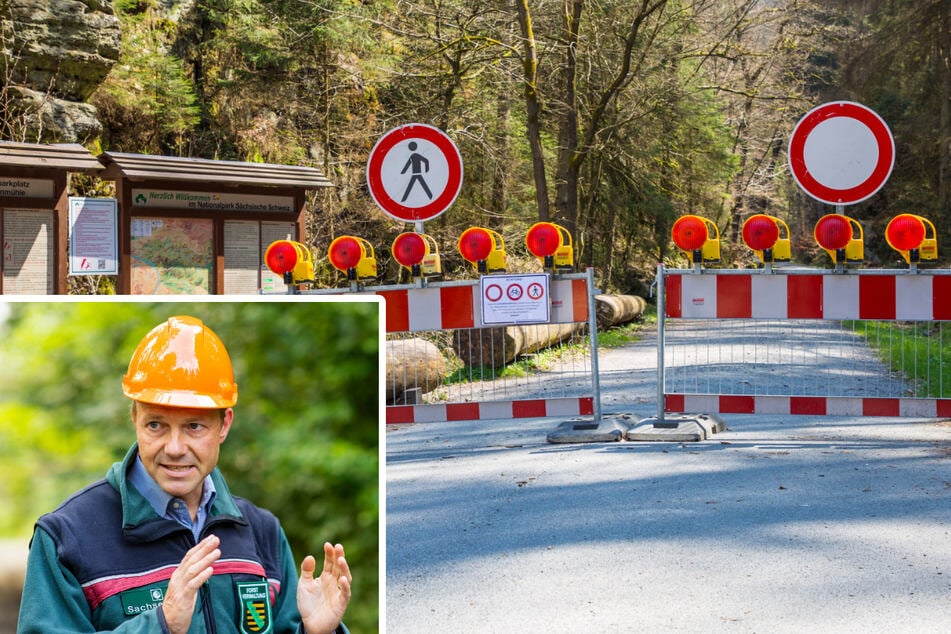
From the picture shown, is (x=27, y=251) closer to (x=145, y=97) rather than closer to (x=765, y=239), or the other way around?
(x=765, y=239)

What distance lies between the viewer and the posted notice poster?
1230 cm

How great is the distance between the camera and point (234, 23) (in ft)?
87.9

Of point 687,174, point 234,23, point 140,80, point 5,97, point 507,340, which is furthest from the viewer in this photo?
point 687,174

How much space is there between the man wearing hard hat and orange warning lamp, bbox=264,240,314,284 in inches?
281

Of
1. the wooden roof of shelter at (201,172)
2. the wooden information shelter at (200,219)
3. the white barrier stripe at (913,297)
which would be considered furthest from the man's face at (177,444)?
the wooden roof of shelter at (201,172)

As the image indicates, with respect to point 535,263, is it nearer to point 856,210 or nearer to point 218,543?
point 856,210

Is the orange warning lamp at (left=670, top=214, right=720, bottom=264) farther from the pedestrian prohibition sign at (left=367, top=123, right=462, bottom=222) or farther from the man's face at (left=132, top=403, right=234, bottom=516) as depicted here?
the man's face at (left=132, top=403, right=234, bottom=516)

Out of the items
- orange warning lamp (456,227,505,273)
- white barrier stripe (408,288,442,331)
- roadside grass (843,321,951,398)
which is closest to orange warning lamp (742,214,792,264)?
orange warning lamp (456,227,505,273)

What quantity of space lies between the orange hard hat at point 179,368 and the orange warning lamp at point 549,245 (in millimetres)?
6973

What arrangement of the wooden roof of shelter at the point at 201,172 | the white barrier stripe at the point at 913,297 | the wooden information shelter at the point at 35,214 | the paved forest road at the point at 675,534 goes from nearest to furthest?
the paved forest road at the point at 675,534 → the white barrier stripe at the point at 913,297 → the wooden information shelter at the point at 35,214 → the wooden roof of shelter at the point at 201,172

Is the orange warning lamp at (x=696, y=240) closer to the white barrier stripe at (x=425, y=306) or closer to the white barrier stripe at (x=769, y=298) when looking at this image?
the white barrier stripe at (x=769, y=298)

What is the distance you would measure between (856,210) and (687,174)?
12581mm

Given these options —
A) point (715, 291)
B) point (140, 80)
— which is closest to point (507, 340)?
point (715, 291)

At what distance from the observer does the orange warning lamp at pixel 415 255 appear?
8.48 metres
